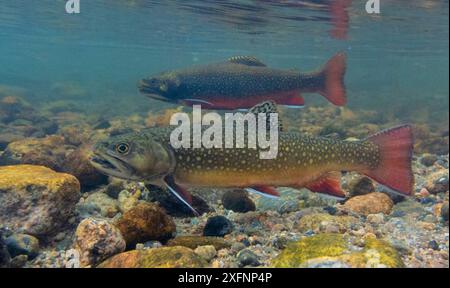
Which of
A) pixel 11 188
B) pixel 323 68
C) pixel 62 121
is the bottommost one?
pixel 62 121

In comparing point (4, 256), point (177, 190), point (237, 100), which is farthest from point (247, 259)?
point (237, 100)

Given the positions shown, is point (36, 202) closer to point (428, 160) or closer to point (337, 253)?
point (337, 253)

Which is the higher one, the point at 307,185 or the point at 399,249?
the point at 307,185

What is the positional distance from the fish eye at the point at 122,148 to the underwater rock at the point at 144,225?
0.70 m

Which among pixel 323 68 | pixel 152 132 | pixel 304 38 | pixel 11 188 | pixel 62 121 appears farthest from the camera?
pixel 304 38

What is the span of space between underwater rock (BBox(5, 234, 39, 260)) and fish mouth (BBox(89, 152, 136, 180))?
3.56 feet

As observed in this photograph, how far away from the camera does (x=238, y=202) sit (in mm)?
5762

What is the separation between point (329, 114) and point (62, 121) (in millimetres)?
12895

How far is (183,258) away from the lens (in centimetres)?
356

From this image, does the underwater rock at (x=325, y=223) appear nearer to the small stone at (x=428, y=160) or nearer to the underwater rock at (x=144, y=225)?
the underwater rock at (x=144, y=225)

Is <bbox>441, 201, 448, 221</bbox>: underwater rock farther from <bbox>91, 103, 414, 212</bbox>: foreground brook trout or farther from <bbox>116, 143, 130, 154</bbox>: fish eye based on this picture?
<bbox>116, 143, 130, 154</bbox>: fish eye

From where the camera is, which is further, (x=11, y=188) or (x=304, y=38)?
(x=304, y=38)

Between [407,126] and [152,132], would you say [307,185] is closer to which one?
[407,126]
